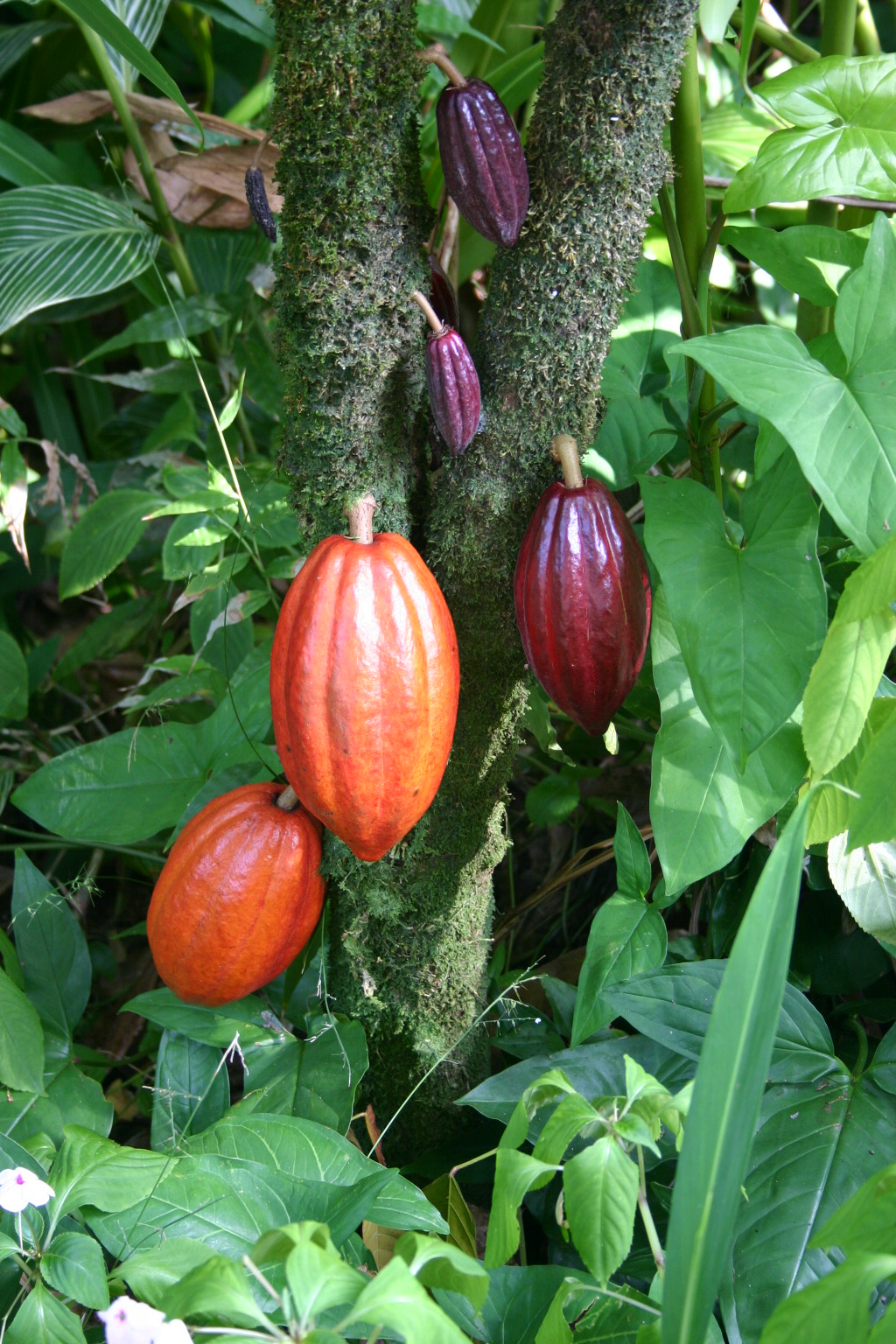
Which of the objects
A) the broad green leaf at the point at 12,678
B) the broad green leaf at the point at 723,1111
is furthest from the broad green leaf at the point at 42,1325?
the broad green leaf at the point at 12,678

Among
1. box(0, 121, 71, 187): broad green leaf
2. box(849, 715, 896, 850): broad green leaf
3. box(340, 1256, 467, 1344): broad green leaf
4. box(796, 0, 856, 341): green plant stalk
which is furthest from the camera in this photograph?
box(0, 121, 71, 187): broad green leaf

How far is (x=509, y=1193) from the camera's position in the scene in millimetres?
557

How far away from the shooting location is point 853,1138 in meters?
0.80

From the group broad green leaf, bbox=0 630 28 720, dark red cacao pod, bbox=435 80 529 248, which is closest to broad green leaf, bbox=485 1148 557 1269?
dark red cacao pod, bbox=435 80 529 248

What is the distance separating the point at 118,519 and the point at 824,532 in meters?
0.90

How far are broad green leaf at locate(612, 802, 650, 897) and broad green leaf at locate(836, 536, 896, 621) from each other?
298mm

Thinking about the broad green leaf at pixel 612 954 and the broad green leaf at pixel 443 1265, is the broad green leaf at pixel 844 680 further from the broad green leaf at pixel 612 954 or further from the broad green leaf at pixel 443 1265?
the broad green leaf at pixel 443 1265

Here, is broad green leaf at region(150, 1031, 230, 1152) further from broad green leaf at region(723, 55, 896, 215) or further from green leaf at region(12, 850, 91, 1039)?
broad green leaf at region(723, 55, 896, 215)

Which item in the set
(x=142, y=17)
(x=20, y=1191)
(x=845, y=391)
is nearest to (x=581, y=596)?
(x=845, y=391)

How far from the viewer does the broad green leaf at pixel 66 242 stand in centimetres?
133

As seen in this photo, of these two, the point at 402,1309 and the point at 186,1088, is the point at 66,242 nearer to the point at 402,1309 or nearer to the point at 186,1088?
the point at 186,1088

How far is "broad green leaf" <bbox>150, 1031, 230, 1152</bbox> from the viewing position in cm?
92

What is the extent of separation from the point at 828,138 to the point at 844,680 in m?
0.44

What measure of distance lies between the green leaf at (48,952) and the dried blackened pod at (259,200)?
2.25 feet
